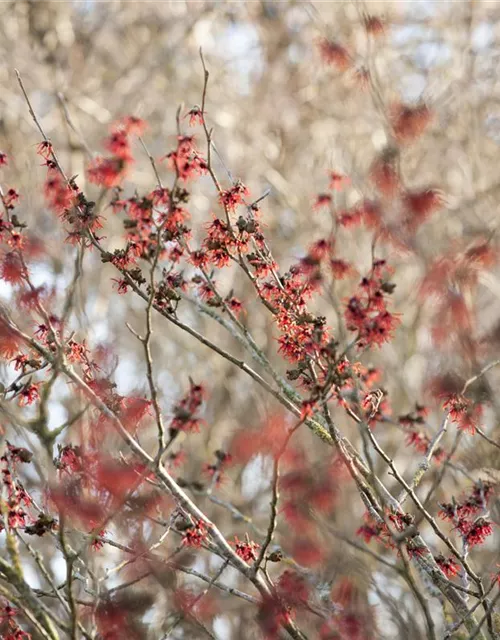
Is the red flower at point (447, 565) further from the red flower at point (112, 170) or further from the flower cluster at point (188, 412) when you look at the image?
the red flower at point (112, 170)

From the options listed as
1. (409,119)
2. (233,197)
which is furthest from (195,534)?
(409,119)

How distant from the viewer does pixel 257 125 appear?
12.1m

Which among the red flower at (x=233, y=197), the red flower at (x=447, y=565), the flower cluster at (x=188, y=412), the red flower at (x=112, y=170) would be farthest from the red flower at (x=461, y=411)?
the red flower at (x=112, y=170)

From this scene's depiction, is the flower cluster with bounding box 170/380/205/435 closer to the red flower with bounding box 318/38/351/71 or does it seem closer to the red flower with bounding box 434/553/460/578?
the red flower with bounding box 434/553/460/578

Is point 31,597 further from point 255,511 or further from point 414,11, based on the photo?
point 414,11

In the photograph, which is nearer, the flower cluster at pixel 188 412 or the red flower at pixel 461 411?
the flower cluster at pixel 188 412

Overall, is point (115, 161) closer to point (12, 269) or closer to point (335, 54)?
point (12, 269)

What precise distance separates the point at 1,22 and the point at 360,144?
5.12 meters

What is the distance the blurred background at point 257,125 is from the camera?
942cm

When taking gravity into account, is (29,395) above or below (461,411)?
below

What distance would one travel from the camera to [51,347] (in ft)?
12.0

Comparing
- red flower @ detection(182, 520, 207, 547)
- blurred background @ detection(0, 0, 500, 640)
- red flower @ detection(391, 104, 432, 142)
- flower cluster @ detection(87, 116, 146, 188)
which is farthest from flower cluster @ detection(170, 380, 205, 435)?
blurred background @ detection(0, 0, 500, 640)

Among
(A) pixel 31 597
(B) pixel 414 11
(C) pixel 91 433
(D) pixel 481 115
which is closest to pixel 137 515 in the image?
(C) pixel 91 433

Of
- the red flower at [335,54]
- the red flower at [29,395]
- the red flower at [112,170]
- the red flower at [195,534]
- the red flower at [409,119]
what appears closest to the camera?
the red flower at [112,170]
